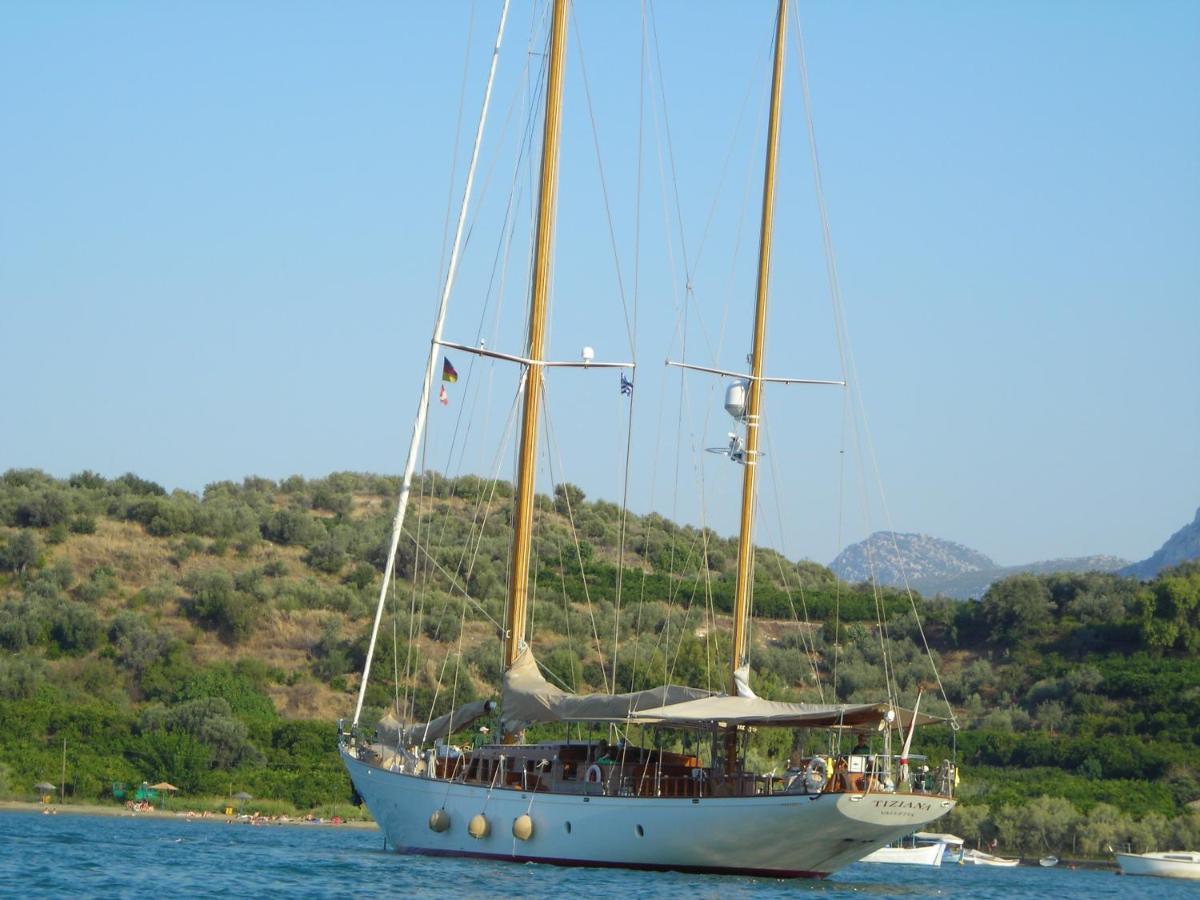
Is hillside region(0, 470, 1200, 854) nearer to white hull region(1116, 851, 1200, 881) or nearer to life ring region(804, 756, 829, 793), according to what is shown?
white hull region(1116, 851, 1200, 881)

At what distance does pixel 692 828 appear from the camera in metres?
32.5

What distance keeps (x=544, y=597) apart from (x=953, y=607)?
23.6m

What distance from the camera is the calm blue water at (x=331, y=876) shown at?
2962 centimetres

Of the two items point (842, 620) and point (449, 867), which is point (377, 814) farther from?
point (842, 620)

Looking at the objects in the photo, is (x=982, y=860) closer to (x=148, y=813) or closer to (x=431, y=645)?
(x=431, y=645)

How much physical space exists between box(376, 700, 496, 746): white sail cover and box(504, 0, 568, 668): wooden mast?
1.44 metres

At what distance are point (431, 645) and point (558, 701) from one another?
3738 cm

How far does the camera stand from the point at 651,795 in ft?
109

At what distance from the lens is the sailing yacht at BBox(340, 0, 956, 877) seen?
32.4 metres

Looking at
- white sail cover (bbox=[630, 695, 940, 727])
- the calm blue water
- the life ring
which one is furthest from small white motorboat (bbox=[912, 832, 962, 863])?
the life ring

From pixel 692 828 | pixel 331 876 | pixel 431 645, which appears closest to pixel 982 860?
pixel 692 828

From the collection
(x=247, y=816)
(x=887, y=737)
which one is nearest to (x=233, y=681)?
(x=247, y=816)

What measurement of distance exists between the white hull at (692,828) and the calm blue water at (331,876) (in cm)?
37

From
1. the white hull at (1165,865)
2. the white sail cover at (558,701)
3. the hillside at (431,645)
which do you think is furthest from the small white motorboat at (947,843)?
the white sail cover at (558,701)
